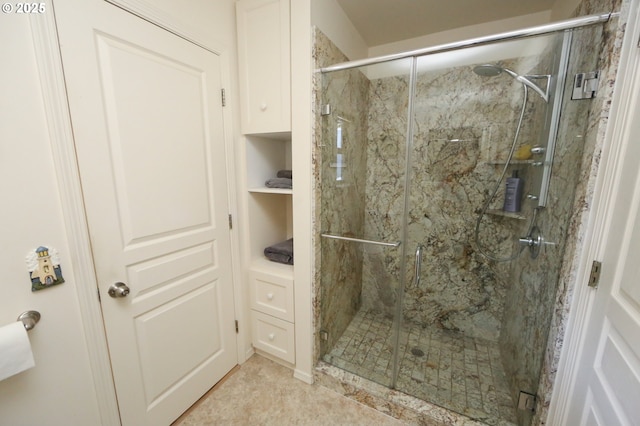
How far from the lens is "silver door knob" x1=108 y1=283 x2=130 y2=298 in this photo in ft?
3.42

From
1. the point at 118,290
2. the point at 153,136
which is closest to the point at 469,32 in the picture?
the point at 153,136

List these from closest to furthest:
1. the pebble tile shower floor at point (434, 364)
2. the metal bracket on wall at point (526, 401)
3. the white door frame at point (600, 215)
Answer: the white door frame at point (600, 215)
the metal bracket on wall at point (526, 401)
the pebble tile shower floor at point (434, 364)

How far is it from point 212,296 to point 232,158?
2.88 ft

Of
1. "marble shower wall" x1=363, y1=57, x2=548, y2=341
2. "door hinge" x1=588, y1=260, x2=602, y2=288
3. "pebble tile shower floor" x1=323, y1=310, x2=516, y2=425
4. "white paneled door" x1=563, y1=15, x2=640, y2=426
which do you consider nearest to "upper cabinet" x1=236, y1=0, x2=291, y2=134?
"marble shower wall" x1=363, y1=57, x2=548, y2=341

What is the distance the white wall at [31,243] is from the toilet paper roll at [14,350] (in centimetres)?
7

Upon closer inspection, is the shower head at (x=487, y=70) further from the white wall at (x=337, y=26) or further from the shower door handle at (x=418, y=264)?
the shower door handle at (x=418, y=264)

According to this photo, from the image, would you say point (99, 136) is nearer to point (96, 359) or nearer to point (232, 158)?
point (232, 158)

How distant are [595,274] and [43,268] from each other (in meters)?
1.98

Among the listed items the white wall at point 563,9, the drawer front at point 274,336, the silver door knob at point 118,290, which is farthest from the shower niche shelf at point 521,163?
the silver door knob at point 118,290

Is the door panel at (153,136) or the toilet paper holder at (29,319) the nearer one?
the toilet paper holder at (29,319)

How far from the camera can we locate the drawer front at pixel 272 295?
5.23 feet

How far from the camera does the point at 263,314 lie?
5.62ft

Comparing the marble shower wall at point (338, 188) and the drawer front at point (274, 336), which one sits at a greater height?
the marble shower wall at point (338, 188)

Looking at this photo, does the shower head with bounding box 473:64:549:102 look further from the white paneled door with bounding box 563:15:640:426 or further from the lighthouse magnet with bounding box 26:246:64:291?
the lighthouse magnet with bounding box 26:246:64:291
